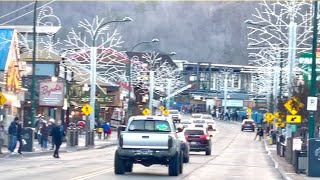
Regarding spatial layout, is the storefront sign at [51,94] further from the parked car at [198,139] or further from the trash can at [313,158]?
the trash can at [313,158]

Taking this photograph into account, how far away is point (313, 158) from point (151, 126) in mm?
6324

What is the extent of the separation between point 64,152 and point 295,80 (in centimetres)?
1584

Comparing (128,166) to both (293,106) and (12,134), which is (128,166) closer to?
(12,134)

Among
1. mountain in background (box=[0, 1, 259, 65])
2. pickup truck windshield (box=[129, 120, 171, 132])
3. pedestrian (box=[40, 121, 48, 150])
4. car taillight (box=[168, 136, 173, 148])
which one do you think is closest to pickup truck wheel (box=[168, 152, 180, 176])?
car taillight (box=[168, 136, 173, 148])

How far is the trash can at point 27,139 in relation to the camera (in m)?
49.7

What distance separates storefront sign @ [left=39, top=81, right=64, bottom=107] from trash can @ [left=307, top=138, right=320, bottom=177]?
2906 cm

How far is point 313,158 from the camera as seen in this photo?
35094 mm

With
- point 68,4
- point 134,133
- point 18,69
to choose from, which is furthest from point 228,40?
point 134,133

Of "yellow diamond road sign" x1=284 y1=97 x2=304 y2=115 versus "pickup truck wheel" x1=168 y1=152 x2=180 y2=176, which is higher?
"yellow diamond road sign" x1=284 y1=97 x2=304 y2=115

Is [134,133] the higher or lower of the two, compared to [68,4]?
lower

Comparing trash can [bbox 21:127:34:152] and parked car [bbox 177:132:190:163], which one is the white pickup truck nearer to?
parked car [bbox 177:132:190:163]

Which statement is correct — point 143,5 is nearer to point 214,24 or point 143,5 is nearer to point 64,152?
point 214,24

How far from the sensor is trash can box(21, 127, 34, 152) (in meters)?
49.7

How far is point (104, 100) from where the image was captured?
9112 centimetres
